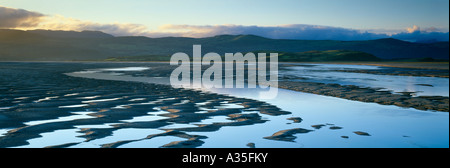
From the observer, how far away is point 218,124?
32.2 ft

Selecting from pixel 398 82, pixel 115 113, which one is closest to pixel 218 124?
pixel 115 113

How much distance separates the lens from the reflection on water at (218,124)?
7.89 metres

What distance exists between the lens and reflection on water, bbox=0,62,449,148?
25.9ft

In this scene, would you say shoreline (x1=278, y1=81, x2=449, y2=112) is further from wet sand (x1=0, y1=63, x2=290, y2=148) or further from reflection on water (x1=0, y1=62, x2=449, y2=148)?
wet sand (x1=0, y1=63, x2=290, y2=148)

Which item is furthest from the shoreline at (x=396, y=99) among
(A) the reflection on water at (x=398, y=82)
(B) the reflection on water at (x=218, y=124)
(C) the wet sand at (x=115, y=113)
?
(C) the wet sand at (x=115, y=113)

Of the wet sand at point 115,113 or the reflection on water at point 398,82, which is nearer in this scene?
the wet sand at point 115,113

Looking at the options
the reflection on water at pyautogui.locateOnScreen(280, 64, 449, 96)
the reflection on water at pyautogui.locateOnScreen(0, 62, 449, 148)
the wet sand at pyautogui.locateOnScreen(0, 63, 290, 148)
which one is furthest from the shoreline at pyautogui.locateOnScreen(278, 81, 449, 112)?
the wet sand at pyautogui.locateOnScreen(0, 63, 290, 148)

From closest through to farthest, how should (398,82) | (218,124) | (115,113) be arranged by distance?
(218,124) → (115,113) → (398,82)

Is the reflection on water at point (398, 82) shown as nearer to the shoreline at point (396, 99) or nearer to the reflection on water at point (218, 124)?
the shoreline at point (396, 99)

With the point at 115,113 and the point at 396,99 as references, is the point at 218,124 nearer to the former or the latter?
the point at 115,113

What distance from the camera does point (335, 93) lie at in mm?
18016
